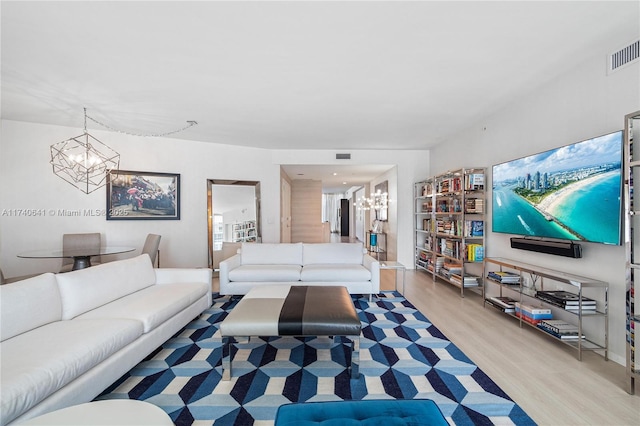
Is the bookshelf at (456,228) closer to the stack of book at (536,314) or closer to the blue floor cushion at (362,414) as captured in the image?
the stack of book at (536,314)

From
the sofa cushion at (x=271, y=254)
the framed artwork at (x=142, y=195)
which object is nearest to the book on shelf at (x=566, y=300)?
the sofa cushion at (x=271, y=254)

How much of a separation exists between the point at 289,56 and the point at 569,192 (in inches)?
109

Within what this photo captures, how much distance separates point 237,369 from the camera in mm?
2162

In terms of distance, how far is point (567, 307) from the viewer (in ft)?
7.80

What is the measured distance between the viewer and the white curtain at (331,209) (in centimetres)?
1669

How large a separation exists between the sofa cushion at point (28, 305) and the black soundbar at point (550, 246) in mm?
4196

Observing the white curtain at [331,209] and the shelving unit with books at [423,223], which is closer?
the shelving unit with books at [423,223]

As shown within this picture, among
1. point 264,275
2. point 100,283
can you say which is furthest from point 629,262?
point 100,283

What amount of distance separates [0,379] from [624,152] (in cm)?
394

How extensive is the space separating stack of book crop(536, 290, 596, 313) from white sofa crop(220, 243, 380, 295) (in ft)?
5.82

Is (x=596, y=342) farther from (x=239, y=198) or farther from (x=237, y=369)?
(x=239, y=198)

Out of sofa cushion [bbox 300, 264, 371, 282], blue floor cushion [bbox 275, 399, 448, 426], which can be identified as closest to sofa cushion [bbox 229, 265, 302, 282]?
sofa cushion [bbox 300, 264, 371, 282]

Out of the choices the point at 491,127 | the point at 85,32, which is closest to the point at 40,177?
the point at 85,32

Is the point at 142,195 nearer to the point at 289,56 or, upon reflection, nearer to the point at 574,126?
the point at 289,56
